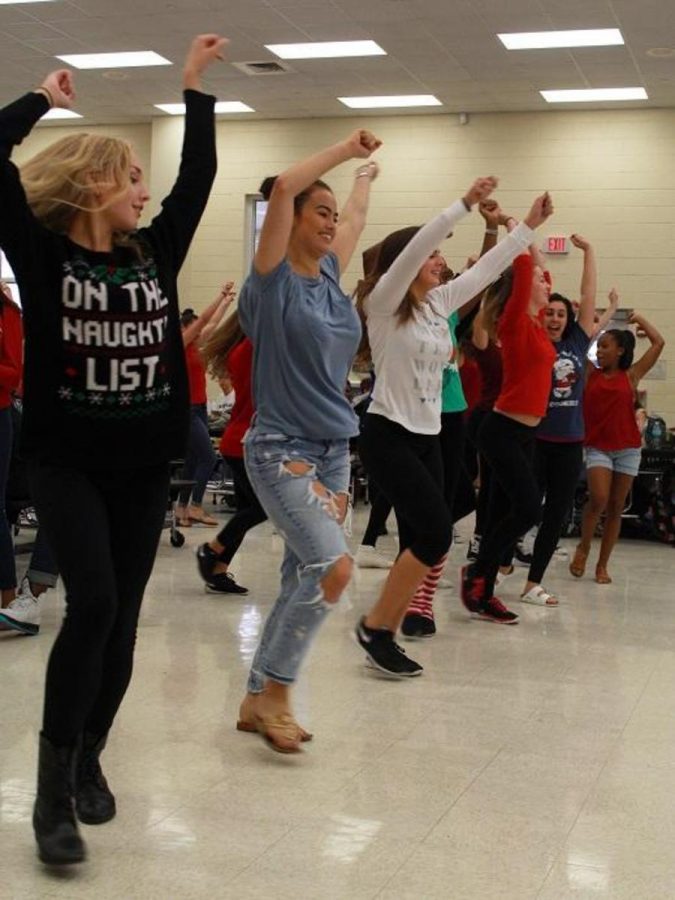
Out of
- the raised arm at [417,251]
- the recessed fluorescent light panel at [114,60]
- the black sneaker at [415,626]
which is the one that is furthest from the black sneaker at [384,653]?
the recessed fluorescent light panel at [114,60]

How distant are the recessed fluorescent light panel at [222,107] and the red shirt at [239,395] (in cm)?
955

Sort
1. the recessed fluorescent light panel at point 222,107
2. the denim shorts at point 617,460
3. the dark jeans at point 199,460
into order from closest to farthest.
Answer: the denim shorts at point 617,460 → the dark jeans at point 199,460 → the recessed fluorescent light panel at point 222,107

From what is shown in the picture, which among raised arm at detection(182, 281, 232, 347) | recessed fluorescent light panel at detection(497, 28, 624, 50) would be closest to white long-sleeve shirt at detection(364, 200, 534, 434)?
raised arm at detection(182, 281, 232, 347)

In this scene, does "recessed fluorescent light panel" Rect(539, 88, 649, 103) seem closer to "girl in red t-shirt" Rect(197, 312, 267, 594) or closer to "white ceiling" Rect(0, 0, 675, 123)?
"white ceiling" Rect(0, 0, 675, 123)

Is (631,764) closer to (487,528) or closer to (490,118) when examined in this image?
(487,528)

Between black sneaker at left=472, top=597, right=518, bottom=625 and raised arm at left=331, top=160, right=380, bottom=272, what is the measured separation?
249cm

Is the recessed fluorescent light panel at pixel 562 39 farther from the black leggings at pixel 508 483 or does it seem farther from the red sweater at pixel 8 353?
the red sweater at pixel 8 353

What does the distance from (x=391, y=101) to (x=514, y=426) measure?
9704 millimetres

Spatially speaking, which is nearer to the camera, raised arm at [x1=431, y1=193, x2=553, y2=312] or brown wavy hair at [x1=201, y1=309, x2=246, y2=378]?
raised arm at [x1=431, y1=193, x2=553, y2=312]

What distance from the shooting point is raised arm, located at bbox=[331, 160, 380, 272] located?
394 cm

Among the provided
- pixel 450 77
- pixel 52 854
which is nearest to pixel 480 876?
pixel 52 854

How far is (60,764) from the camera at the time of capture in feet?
8.98

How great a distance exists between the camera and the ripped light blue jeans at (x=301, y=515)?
11.6ft

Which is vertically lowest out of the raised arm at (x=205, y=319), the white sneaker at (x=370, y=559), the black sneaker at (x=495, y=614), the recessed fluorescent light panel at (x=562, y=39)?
the white sneaker at (x=370, y=559)
